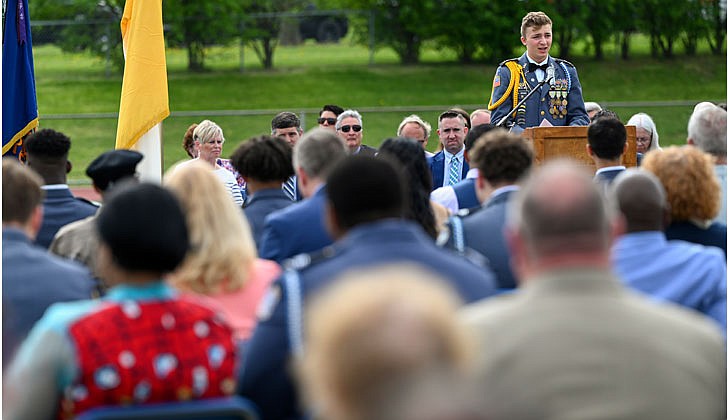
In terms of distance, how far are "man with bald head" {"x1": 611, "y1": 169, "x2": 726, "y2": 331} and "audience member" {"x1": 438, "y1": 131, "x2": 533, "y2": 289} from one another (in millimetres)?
730

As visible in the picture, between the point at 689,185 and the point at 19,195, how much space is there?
2843 mm

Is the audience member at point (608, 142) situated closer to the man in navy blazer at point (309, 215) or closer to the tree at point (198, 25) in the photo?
the man in navy blazer at point (309, 215)

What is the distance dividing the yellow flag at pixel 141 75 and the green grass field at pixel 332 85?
12.1 meters

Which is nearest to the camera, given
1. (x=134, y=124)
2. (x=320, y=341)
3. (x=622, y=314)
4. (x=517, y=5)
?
(x=320, y=341)

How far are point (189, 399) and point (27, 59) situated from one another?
25.7 feet

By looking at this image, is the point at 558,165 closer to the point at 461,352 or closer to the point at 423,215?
Result: the point at 461,352

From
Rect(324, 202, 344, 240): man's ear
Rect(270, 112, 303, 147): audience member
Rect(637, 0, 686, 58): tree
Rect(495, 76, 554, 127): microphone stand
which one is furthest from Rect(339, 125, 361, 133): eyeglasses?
Rect(637, 0, 686, 58): tree

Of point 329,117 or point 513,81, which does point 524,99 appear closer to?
point 513,81

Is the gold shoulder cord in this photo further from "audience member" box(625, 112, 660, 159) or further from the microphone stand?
"audience member" box(625, 112, 660, 159)

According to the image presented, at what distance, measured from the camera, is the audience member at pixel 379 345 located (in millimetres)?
2107

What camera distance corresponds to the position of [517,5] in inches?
1110

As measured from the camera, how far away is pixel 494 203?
530 centimetres

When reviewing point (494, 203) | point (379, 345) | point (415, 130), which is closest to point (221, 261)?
point (494, 203)

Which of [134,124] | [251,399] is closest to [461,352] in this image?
[251,399]
